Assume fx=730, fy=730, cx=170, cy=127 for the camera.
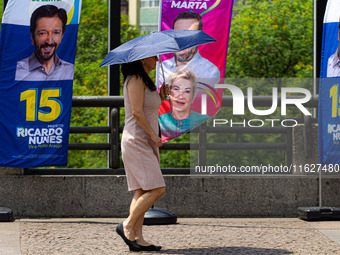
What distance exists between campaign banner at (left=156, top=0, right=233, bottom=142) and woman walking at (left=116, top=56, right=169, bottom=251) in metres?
2.44

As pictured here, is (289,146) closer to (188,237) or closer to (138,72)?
(188,237)

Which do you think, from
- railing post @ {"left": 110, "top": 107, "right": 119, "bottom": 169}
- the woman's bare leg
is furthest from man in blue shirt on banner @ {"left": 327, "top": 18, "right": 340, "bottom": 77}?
the woman's bare leg

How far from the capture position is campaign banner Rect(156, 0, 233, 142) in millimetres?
9781

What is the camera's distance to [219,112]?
10.7 metres

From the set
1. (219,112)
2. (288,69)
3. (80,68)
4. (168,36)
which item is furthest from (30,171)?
(288,69)

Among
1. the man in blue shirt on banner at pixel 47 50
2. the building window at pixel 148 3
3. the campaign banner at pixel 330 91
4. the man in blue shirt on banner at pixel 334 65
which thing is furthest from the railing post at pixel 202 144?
the building window at pixel 148 3

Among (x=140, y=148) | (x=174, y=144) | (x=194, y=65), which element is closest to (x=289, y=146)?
(x=174, y=144)

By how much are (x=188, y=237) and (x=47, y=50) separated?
3.21m

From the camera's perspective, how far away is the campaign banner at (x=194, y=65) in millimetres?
9781

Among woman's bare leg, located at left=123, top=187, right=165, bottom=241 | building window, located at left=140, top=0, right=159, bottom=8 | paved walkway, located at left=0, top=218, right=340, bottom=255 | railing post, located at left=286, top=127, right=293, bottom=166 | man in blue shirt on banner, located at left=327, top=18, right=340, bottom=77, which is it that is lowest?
paved walkway, located at left=0, top=218, right=340, bottom=255

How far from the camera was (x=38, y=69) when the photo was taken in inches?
376

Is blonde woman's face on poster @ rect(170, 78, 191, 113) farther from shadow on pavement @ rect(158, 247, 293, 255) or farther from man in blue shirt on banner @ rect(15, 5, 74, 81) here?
shadow on pavement @ rect(158, 247, 293, 255)

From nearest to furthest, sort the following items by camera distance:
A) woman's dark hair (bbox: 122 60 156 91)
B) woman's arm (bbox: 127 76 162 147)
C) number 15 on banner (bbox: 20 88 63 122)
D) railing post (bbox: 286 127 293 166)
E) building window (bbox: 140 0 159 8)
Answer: woman's arm (bbox: 127 76 162 147)
woman's dark hair (bbox: 122 60 156 91)
number 15 on banner (bbox: 20 88 63 122)
railing post (bbox: 286 127 293 166)
building window (bbox: 140 0 159 8)

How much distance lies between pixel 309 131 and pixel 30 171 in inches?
155
